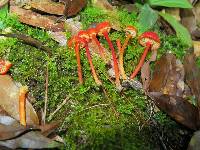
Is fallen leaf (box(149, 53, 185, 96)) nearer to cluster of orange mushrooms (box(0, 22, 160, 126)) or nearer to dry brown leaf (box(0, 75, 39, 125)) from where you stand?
cluster of orange mushrooms (box(0, 22, 160, 126))

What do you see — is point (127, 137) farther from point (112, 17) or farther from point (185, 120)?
point (112, 17)

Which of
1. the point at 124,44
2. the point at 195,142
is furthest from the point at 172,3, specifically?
the point at 195,142

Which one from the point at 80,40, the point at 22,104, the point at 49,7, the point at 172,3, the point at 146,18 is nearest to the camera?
the point at 22,104

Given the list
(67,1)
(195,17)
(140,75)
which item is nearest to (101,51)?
(140,75)

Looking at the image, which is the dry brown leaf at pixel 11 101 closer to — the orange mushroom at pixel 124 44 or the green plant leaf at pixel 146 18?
the orange mushroom at pixel 124 44

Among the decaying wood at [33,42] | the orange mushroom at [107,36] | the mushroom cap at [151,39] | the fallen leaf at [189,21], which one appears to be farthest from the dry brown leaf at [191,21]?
the decaying wood at [33,42]

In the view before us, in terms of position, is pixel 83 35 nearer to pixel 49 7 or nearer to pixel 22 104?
pixel 49 7
